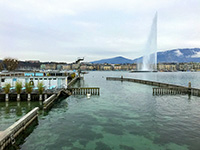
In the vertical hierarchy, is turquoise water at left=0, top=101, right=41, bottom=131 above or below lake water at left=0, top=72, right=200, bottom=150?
above

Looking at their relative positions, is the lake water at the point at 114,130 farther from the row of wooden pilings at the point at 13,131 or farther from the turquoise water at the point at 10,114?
the row of wooden pilings at the point at 13,131

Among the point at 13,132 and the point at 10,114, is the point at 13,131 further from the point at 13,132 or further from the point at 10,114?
the point at 10,114

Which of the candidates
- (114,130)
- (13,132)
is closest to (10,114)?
(13,132)

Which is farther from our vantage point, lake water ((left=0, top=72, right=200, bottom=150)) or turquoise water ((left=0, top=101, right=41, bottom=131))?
turquoise water ((left=0, top=101, right=41, bottom=131))

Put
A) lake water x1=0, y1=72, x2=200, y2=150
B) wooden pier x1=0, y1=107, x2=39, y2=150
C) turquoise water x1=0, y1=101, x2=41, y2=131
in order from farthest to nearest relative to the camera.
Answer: turquoise water x1=0, y1=101, x2=41, y2=131 < lake water x1=0, y1=72, x2=200, y2=150 < wooden pier x1=0, y1=107, x2=39, y2=150

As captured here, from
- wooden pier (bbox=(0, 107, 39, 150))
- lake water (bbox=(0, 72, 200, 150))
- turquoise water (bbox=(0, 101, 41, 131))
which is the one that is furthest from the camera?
turquoise water (bbox=(0, 101, 41, 131))

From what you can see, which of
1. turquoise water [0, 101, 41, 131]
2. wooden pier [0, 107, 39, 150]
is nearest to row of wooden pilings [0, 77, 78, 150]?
wooden pier [0, 107, 39, 150]

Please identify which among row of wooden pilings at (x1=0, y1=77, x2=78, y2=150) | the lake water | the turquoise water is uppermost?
row of wooden pilings at (x1=0, y1=77, x2=78, y2=150)

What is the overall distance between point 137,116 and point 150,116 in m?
1.92

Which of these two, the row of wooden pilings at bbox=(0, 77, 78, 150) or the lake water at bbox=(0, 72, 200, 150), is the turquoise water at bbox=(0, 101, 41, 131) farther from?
the row of wooden pilings at bbox=(0, 77, 78, 150)

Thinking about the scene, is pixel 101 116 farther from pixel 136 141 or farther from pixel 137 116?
pixel 136 141

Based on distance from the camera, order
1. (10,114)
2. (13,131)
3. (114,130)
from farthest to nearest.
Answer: (10,114) → (114,130) → (13,131)

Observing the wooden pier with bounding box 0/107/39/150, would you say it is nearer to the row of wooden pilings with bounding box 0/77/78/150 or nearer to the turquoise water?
the row of wooden pilings with bounding box 0/77/78/150

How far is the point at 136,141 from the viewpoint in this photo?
1395 cm
